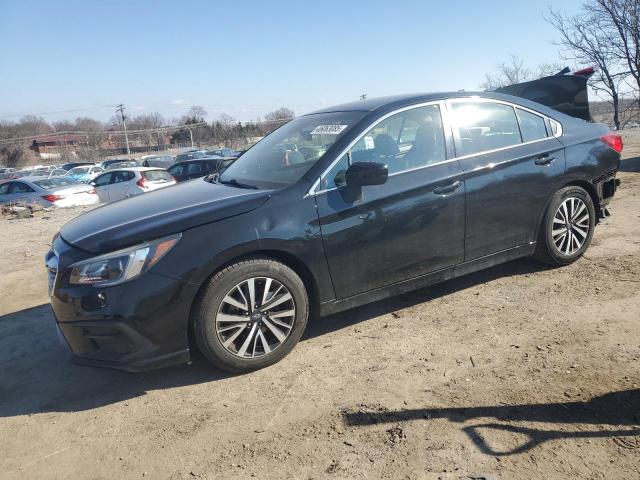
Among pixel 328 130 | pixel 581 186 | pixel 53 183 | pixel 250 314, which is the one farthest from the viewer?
pixel 53 183

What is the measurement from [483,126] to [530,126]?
0.56m

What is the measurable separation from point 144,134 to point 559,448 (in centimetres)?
9073

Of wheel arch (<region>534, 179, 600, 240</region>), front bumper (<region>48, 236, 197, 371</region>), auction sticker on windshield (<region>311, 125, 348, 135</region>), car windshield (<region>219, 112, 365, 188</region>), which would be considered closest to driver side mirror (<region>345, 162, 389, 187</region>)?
car windshield (<region>219, 112, 365, 188</region>)

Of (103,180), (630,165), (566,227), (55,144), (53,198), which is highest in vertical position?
(55,144)

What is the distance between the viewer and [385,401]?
2805mm

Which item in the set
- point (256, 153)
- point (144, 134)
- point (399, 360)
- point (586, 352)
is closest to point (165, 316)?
point (399, 360)

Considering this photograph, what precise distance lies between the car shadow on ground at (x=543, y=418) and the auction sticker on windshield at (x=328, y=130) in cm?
213

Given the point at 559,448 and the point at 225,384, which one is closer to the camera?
the point at 559,448

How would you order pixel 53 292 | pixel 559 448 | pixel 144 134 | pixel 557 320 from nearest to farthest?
pixel 559 448, pixel 53 292, pixel 557 320, pixel 144 134

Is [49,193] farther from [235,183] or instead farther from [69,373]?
[235,183]

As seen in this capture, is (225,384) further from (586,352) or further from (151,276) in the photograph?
(586,352)

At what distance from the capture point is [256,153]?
451 cm

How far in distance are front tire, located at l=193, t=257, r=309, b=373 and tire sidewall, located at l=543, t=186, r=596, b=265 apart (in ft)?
8.15

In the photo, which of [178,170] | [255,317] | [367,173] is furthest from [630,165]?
[178,170]
